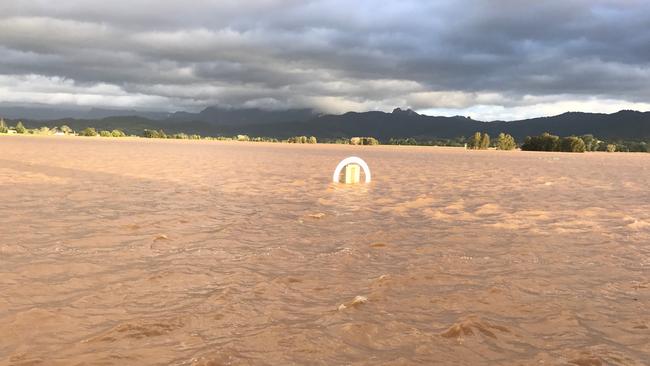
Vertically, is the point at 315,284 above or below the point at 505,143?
below

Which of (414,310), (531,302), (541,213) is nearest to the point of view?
(414,310)

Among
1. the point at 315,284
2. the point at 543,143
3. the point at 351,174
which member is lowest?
the point at 315,284

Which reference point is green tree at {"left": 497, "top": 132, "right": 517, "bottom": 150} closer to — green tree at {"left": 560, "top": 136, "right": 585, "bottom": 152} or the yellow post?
green tree at {"left": 560, "top": 136, "right": 585, "bottom": 152}

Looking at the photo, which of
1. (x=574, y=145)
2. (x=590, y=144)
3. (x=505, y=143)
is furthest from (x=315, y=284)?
(x=590, y=144)

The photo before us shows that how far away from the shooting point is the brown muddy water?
5082 millimetres

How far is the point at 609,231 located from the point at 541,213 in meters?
2.90

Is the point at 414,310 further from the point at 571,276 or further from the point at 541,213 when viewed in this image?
the point at 541,213

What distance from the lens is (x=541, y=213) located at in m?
14.8

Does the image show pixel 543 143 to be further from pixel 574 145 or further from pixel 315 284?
pixel 315 284

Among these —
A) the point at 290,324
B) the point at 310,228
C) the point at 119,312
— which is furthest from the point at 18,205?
the point at 290,324

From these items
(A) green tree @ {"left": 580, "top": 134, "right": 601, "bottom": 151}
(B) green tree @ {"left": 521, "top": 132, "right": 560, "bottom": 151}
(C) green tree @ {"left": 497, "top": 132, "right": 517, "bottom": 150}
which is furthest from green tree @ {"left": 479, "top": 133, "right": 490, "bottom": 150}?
(A) green tree @ {"left": 580, "top": 134, "right": 601, "bottom": 151}

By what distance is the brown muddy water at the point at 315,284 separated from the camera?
200 inches

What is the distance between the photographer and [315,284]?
7289mm

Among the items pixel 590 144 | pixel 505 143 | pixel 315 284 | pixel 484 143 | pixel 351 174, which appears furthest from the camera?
pixel 484 143
